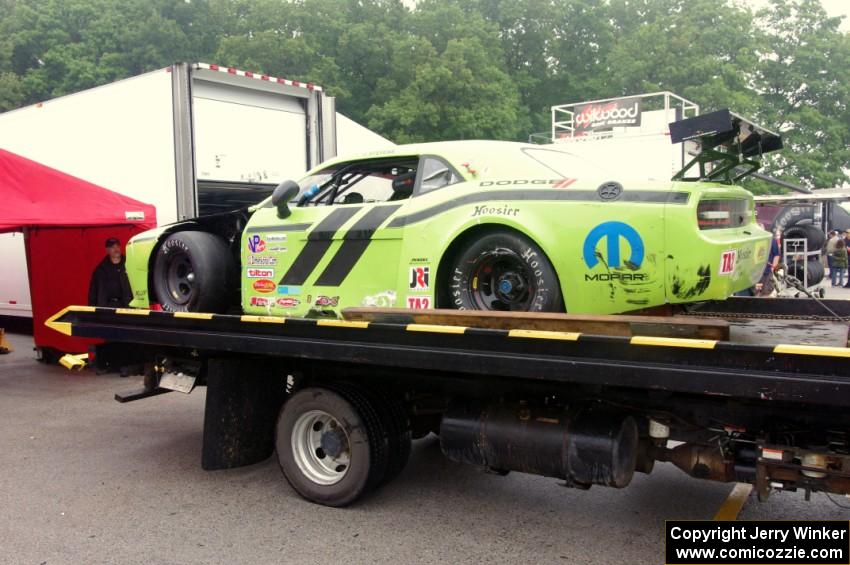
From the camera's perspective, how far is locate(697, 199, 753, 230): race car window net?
406cm

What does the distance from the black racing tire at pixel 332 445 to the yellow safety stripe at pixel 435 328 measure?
842mm

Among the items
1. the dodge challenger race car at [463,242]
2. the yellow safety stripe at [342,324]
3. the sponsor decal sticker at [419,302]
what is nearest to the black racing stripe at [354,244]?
the dodge challenger race car at [463,242]

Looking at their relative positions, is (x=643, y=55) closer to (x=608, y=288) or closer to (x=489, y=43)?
(x=489, y=43)

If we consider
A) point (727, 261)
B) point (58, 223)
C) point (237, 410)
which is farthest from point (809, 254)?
point (58, 223)

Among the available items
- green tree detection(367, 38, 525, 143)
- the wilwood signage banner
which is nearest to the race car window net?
the wilwood signage banner

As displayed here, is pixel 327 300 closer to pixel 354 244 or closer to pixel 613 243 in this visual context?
pixel 354 244

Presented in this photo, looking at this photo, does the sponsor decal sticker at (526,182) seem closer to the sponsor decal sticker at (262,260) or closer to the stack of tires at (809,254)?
the sponsor decal sticker at (262,260)

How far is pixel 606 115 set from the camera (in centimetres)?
2606

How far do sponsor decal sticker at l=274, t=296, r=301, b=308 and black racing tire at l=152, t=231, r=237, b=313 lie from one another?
2.18ft

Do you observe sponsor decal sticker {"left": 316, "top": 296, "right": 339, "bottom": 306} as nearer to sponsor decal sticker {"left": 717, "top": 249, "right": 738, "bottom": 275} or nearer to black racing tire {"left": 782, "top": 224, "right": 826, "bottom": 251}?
sponsor decal sticker {"left": 717, "top": 249, "right": 738, "bottom": 275}

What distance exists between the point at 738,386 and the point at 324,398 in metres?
2.49

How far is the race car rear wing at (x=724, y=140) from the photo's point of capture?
440 cm

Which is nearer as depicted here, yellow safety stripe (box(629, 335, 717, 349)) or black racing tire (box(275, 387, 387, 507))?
yellow safety stripe (box(629, 335, 717, 349))

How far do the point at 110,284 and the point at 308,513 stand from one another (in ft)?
18.2
